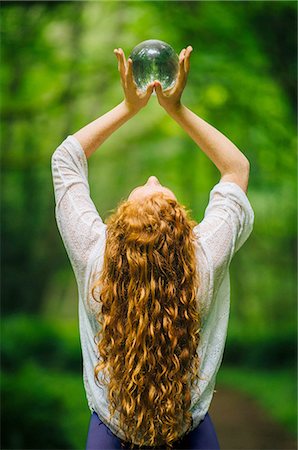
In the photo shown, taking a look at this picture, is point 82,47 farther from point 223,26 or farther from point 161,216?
point 161,216

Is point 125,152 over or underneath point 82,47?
underneath

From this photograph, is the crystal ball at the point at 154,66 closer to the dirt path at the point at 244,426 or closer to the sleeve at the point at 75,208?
the sleeve at the point at 75,208

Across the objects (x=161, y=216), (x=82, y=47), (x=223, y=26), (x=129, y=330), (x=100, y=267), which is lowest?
(x=129, y=330)

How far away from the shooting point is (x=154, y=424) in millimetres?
2252

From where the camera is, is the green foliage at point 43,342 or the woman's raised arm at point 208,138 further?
the green foliage at point 43,342

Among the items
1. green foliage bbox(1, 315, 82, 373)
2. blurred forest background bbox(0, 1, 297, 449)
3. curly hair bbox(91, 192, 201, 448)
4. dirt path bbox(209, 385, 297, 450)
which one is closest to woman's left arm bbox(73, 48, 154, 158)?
curly hair bbox(91, 192, 201, 448)

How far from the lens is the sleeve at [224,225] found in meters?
2.31

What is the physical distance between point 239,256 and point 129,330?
1425cm

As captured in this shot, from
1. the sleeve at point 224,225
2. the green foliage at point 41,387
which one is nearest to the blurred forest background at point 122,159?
the green foliage at point 41,387

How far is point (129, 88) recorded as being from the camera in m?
2.62

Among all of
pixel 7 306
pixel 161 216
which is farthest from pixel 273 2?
pixel 7 306

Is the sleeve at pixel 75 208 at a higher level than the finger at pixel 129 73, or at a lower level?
lower

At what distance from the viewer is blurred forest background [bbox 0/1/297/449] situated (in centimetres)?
776

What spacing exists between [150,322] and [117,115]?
823mm
